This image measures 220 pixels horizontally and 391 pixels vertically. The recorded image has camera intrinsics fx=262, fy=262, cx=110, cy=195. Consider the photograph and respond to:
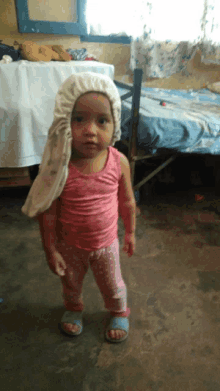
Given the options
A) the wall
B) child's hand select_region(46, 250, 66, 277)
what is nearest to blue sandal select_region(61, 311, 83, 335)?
child's hand select_region(46, 250, 66, 277)

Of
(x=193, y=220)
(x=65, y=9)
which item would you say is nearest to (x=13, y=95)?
(x=65, y=9)

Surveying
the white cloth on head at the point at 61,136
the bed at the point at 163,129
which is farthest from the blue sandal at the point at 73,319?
the bed at the point at 163,129

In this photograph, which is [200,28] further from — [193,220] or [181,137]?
[193,220]

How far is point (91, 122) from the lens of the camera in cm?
66

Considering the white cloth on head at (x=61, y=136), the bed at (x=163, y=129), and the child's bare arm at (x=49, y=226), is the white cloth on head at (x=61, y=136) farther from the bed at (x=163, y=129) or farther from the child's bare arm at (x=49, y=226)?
the bed at (x=163, y=129)

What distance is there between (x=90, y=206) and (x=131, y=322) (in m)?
0.62

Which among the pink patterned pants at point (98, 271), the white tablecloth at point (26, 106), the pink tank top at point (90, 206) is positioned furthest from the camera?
the white tablecloth at point (26, 106)

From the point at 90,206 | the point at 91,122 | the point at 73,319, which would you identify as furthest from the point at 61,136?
the point at 73,319

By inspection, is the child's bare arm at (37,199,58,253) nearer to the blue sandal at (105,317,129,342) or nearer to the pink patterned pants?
the pink patterned pants

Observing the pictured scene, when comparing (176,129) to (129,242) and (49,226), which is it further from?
(49,226)

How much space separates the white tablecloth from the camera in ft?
5.29

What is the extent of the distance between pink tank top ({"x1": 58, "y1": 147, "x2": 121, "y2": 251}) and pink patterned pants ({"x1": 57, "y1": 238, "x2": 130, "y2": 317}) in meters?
0.03

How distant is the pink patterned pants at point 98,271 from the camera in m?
0.85

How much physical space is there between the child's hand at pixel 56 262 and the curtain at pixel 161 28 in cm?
235
